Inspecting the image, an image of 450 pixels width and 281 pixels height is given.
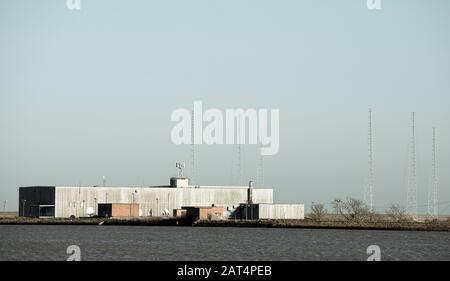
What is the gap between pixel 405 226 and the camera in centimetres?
13912

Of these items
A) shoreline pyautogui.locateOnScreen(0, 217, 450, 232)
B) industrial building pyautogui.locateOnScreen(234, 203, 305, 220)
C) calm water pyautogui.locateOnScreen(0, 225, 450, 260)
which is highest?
industrial building pyautogui.locateOnScreen(234, 203, 305, 220)

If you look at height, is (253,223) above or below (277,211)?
below

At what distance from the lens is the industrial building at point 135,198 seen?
151 meters

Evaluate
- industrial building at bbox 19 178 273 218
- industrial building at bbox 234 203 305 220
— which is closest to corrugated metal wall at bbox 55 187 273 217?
industrial building at bbox 19 178 273 218

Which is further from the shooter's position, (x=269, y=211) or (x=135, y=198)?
(x=135, y=198)

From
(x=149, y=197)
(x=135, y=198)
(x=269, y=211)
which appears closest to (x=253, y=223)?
(x=269, y=211)

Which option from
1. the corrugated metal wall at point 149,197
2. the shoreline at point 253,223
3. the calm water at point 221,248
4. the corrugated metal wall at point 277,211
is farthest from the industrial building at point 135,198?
the calm water at point 221,248

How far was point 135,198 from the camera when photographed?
15538 centimetres

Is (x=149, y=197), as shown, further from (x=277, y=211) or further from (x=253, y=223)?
(x=277, y=211)

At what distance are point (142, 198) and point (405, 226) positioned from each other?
4227 cm

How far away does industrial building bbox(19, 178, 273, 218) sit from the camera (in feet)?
495

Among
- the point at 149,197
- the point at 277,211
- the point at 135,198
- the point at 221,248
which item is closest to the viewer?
the point at 221,248

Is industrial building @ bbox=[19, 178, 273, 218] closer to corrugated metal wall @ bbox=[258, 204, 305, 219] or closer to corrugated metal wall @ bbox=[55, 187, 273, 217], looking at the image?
corrugated metal wall @ bbox=[55, 187, 273, 217]
